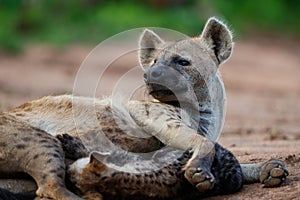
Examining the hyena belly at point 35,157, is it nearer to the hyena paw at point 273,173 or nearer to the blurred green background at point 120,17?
the hyena paw at point 273,173

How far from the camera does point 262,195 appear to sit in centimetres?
436

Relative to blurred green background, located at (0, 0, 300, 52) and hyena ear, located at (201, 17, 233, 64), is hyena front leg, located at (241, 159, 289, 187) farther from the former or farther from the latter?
blurred green background, located at (0, 0, 300, 52)

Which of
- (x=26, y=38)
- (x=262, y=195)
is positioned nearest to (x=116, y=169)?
(x=262, y=195)

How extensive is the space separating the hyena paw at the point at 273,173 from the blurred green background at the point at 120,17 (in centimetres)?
983

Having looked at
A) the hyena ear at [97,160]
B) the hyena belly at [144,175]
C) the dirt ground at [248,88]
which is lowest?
the dirt ground at [248,88]

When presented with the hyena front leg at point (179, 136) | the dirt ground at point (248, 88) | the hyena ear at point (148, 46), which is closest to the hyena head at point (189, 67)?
the hyena ear at point (148, 46)

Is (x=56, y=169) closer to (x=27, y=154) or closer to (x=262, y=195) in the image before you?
(x=27, y=154)

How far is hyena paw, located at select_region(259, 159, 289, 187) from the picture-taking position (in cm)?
445

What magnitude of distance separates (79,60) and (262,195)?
30.7ft

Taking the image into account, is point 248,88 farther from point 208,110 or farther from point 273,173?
point 273,173

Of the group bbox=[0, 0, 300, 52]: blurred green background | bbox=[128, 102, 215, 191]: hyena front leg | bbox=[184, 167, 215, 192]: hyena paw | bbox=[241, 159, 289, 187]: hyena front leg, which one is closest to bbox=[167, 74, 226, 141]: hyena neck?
bbox=[128, 102, 215, 191]: hyena front leg

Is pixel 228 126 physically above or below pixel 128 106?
below

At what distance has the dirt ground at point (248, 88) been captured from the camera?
5.41 m

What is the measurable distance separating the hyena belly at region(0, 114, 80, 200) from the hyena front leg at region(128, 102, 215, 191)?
1.82 ft
